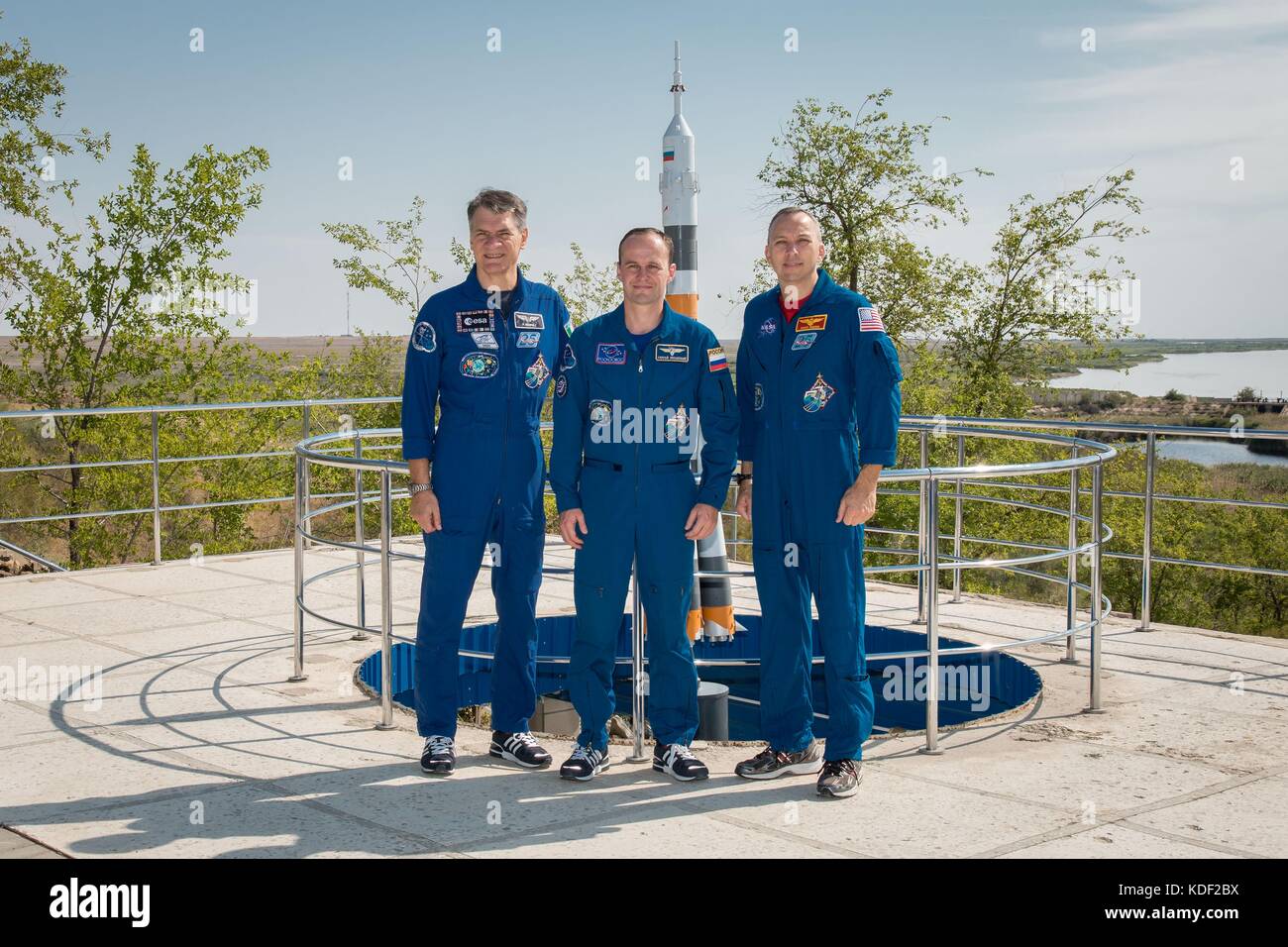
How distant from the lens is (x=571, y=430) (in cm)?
488

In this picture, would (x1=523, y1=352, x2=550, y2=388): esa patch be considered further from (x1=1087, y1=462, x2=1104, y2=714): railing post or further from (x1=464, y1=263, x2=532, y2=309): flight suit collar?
(x1=1087, y1=462, x2=1104, y2=714): railing post

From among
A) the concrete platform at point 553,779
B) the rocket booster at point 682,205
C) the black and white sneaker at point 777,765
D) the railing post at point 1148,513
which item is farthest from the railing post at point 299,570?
the railing post at point 1148,513

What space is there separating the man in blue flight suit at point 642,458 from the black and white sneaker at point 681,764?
0.05 feet

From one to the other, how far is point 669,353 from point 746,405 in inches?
17.1

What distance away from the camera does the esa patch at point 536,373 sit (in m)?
5.03

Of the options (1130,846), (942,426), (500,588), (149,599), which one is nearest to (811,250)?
(500,588)

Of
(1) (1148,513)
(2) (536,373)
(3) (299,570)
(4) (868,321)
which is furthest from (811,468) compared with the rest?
(1) (1148,513)

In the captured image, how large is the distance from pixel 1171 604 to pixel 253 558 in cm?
3094

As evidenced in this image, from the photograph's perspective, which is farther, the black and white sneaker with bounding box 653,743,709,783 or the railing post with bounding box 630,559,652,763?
the railing post with bounding box 630,559,652,763

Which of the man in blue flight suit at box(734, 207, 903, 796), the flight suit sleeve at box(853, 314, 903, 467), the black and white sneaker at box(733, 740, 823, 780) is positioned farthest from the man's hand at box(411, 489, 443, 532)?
the flight suit sleeve at box(853, 314, 903, 467)

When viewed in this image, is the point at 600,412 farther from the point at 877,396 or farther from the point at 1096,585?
the point at 1096,585

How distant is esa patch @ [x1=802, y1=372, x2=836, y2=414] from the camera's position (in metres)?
4.77

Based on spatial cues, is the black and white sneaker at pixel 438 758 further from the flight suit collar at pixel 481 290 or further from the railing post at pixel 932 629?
the railing post at pixel 932 629

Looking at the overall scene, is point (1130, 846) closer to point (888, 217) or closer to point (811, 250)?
point (811, 250)
